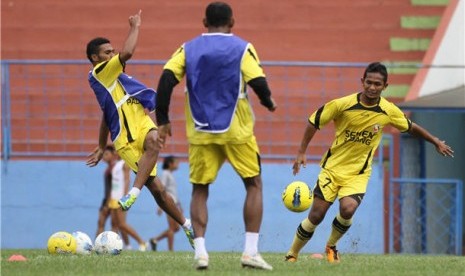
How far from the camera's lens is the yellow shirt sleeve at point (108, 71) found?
12750mm

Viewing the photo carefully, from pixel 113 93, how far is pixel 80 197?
26.2 feet

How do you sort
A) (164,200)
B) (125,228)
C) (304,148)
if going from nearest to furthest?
(304,148) < (164,200) < (125,228)

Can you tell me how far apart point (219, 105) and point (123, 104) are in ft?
10.4

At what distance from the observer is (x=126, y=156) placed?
1323cm

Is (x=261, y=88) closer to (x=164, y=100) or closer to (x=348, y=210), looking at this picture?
(x=164, y=100)

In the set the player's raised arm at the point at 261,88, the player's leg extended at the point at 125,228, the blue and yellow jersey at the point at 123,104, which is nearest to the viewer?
the player's raised arm at the point at 261,88

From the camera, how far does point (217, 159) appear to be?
1038 cm

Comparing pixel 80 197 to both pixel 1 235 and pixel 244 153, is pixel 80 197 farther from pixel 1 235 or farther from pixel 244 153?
pixel 244 153

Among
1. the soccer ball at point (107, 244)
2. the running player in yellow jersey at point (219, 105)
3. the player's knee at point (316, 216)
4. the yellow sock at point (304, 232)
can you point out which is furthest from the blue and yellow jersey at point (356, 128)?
the soccer ball at point (107, 244)

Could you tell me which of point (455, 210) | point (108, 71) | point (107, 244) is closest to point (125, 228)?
point (455, 210)

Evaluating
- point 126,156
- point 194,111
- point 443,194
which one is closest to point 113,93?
point 126,156

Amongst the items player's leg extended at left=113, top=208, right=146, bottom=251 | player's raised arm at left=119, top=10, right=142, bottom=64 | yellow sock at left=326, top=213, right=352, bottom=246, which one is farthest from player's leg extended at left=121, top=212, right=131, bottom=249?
yellow sock at left=326, top=213, right=352, bottom=246

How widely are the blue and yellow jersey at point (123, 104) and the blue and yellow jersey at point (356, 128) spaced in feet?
6.94

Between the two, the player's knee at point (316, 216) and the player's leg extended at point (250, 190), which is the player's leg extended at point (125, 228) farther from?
the player's leg extended at point (250, 190)
